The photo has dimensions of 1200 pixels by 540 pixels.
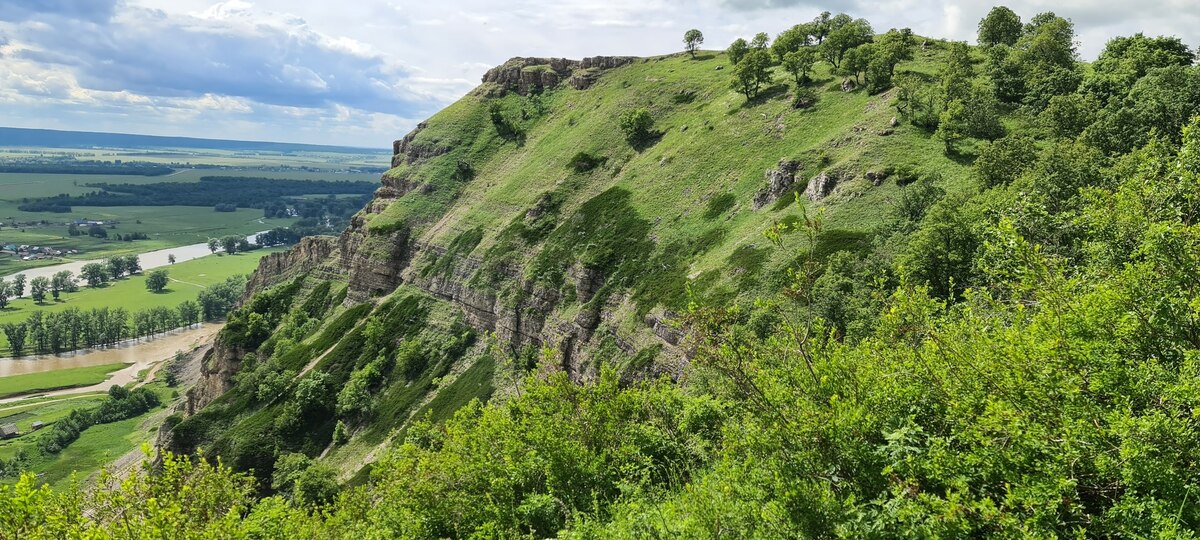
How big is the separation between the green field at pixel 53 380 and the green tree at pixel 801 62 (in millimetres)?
218411

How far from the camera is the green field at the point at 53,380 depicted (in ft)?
552

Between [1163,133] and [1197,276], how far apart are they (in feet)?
171

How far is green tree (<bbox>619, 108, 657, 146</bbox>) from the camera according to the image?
128m

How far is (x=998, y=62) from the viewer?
85250 mm

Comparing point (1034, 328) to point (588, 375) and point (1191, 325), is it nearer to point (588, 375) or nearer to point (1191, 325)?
point (1191, 325)

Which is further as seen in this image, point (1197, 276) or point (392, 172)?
point (392, 172)

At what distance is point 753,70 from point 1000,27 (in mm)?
42734

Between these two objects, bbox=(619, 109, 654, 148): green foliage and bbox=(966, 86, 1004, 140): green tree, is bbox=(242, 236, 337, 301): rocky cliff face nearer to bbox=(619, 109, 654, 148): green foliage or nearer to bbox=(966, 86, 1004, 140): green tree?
bbox=(619, 109, 654, 148): green foliage

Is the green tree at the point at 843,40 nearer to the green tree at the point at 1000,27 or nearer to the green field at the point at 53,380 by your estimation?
the green tree at the point at 1000,27

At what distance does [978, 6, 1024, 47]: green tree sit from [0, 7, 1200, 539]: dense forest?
93.5 feet

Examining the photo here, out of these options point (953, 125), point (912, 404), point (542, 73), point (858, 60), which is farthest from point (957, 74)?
point (542, 73)

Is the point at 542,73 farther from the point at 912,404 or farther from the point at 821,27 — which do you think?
the point at 912,404

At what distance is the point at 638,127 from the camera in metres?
128

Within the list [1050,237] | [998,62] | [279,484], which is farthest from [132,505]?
[998,62]
